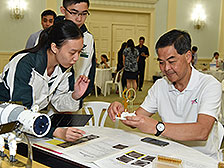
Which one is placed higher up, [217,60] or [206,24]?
[206,24]

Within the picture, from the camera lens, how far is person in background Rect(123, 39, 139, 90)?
7.74 m

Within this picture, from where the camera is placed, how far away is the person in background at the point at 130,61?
25.4 feet

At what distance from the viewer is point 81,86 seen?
2.20 meters

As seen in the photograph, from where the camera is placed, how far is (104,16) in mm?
11258

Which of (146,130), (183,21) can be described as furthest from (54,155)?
(183,21)

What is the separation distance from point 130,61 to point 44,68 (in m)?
5.94

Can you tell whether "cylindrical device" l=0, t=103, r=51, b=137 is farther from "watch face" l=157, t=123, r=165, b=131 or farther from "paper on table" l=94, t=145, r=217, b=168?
"watch face" l=157, t=123, r=165, b=131

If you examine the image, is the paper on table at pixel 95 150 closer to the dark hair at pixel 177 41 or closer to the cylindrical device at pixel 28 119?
the cylindrical device at pixel 28 119

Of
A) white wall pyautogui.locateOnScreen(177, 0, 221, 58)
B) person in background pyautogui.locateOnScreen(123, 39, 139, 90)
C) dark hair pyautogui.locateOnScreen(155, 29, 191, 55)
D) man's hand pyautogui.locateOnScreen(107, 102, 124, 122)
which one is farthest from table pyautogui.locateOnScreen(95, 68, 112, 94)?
dark hair pyautogui.locateOnScreen(155, 29, 191, 55)

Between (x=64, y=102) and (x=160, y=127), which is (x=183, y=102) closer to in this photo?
(x=160, y=127)

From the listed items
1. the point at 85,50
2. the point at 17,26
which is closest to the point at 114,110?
the point at 85,50

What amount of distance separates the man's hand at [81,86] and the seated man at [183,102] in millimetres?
270

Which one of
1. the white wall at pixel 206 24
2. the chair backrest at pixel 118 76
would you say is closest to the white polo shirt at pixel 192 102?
the chair backrest at pixel 118 76

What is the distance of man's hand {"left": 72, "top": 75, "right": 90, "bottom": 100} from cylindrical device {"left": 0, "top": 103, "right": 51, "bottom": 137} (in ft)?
3.86
